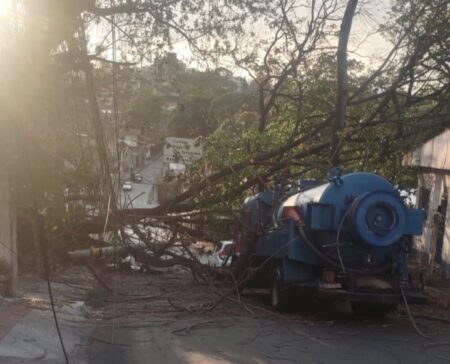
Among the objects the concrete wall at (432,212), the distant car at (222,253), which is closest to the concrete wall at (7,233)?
the distant car at (222,253)

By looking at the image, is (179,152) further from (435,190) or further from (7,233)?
(435,190)

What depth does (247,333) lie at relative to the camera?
10219 millimetres

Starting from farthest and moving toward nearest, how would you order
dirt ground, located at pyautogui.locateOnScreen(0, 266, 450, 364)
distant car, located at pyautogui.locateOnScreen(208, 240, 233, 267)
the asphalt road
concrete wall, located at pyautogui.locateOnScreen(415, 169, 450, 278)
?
1. concrete wall, located at pyautogui.locateOnScreen(415, 169, 450, 278)
2. distant car, located at pyautogui.locateOnScreen(208, 240, 233, 267)
3. the asphalt road
4. dirt ground, located at pyautogui.locateOnScreen(0, 266, 450, 364)

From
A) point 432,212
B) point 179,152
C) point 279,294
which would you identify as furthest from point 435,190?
point 279,294

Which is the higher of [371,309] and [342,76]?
[342,76]

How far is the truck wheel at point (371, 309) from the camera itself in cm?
1194

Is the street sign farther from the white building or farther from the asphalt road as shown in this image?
the white building

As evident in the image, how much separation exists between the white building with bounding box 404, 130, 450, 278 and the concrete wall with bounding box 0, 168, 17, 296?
12.1 meters

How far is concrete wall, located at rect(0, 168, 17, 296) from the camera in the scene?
Result: 10.3 meters

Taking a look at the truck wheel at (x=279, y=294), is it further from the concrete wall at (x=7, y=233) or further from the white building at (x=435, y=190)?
the white building at (x=435, y=190)

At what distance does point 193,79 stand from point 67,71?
7.30m

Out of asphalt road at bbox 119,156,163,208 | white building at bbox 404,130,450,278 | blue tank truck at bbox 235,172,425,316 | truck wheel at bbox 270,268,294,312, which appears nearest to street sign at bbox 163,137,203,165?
asphalt road at bbox 119,156,163,208

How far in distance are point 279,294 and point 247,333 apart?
2.44m

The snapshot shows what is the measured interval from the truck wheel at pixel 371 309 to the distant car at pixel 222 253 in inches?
179
